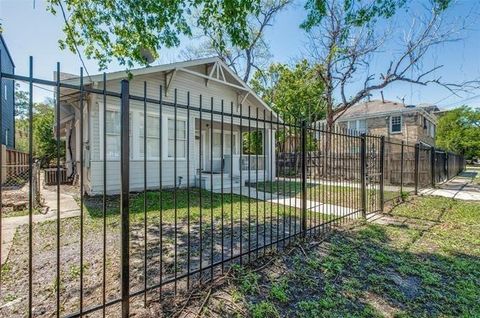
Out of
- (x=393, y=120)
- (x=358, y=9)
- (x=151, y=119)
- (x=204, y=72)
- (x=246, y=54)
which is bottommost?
(x=151, y=119)

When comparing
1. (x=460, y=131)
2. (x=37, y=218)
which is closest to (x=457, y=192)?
(x=37, y=218)

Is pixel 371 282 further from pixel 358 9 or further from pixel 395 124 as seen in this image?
pixel 395 124

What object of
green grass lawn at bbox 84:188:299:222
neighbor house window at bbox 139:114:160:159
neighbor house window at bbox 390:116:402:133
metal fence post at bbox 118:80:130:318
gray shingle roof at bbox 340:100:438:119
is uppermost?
gray shingle roof at bbox 340:100:438:119

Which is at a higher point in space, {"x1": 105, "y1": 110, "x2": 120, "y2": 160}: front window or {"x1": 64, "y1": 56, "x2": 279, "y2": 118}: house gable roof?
{"x1": 64, "y1": 56, "x2": 279, "y2": 118}: house gable roof

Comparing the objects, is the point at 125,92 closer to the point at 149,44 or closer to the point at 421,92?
the point at 149,44

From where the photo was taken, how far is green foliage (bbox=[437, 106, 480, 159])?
115 ft

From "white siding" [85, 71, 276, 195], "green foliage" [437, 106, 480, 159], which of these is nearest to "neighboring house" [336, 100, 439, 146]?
"green foliage" [437, 106, 480, 159]

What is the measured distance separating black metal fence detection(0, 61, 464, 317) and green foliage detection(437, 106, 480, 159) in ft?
96.0

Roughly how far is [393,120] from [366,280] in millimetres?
22602

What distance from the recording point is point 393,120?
2242cm

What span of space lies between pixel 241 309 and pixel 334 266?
1675 millimetres

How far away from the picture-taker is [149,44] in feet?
20.0

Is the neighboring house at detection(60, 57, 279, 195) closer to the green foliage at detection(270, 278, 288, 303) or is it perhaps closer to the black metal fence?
the black metal fence

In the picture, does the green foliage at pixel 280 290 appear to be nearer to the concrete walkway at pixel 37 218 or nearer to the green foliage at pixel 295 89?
the concrete walkway at pixel 37 218
